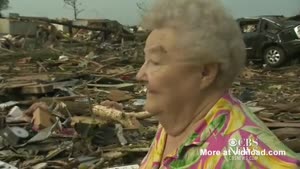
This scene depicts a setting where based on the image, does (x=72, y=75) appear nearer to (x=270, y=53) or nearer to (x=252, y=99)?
(x=252, y=99)

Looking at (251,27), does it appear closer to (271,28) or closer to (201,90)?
(271,28)

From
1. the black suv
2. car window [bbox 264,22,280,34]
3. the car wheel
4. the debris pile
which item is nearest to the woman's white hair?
the debris pile

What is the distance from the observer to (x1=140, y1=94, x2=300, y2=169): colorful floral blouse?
6.32ft

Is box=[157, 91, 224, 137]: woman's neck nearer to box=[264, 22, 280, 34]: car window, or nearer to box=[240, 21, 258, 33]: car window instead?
box=[264, 22, 280, 34]: car window

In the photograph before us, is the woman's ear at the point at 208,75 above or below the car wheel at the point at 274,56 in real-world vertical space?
above

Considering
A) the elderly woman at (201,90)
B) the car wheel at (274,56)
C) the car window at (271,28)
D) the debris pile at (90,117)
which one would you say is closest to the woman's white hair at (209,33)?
the elderly woman at (201,90)

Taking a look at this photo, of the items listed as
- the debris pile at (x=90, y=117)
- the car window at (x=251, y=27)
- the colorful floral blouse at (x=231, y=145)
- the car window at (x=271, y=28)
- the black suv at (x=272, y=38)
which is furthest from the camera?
the car window at (x=251, y=27)

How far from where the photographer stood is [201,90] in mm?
2066

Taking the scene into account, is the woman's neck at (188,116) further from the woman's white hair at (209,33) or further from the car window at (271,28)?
the car window at (271,28)

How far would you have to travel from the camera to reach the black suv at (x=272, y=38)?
59.4 feet

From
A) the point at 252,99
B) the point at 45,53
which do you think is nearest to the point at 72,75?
the point at 252,99

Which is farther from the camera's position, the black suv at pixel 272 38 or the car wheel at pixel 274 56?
the car wheel at pixel 274 56

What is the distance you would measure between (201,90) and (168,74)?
0.13 m

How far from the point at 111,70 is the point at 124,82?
2.47 m
